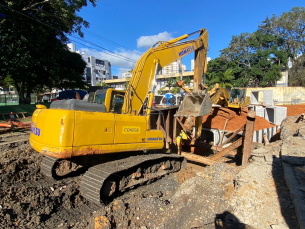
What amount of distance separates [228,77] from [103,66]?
46.5m

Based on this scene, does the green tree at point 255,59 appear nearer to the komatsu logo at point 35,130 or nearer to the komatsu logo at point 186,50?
the komatsu logo at point 186,50

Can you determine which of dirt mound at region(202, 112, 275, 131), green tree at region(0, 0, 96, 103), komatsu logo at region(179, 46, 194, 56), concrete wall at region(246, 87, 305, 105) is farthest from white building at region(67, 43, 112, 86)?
komatsu logo at region(179, 46, 194, 56)

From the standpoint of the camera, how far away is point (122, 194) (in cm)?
416

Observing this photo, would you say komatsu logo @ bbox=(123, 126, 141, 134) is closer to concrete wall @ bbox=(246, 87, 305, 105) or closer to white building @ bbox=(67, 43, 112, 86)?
concrete wall @ bbox=(246, 87, 305, 105)

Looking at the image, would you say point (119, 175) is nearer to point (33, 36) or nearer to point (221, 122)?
point (221, 122)

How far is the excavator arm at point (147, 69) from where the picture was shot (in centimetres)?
448

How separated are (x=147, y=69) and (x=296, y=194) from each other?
3.68 meters

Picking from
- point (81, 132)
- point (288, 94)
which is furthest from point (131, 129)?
point (288, 94)

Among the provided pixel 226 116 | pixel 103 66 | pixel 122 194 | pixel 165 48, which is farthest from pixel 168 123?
pixel 103 66

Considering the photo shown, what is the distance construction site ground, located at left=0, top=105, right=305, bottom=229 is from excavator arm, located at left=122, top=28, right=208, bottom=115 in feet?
6.32

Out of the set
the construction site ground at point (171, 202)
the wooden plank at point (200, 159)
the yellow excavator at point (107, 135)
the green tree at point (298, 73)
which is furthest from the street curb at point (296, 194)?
the green tree at point (298, 73)

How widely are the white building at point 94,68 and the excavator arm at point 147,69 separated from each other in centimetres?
4601

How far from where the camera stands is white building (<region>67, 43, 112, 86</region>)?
54656 millimetres

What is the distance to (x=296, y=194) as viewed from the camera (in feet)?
9.87
